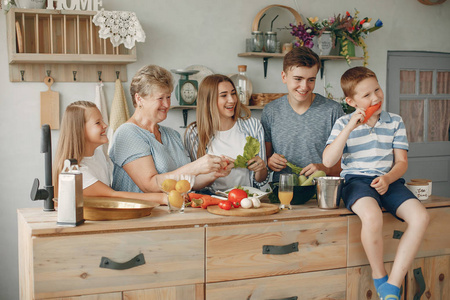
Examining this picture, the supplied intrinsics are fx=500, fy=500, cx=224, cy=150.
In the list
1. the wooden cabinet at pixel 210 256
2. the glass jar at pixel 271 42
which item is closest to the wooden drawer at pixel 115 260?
the wooden cabinet at pixel 210 256

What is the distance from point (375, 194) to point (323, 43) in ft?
8.49

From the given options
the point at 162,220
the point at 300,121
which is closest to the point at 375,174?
the point at 300,121

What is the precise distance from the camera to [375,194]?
7.54ft

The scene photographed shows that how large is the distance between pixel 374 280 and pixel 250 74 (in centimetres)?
272

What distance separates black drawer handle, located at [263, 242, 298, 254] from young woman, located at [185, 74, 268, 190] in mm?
625

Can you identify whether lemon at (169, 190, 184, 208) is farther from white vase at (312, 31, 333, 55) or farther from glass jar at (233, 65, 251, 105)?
white vase at (312, 31, 333, 55)

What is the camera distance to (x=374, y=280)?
7.36 ft

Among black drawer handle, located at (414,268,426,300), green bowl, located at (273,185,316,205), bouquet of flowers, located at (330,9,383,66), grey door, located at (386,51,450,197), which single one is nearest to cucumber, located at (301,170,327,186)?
green bowl, located at (273,185,316,205)

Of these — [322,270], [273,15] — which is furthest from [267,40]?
[322,270]

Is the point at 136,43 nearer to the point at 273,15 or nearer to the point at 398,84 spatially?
the point at 273,15

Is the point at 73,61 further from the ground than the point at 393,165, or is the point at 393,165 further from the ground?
the point at 73,61

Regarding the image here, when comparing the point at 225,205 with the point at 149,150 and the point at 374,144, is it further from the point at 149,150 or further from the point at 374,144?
the point at 374,144

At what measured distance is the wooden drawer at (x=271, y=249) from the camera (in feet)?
6.80

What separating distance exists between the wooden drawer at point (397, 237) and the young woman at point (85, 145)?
886 mm
